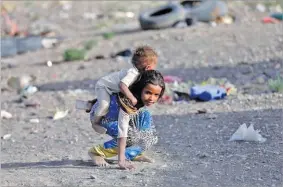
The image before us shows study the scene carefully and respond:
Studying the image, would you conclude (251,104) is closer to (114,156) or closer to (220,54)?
(114,156)

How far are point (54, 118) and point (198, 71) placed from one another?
8.86 feet

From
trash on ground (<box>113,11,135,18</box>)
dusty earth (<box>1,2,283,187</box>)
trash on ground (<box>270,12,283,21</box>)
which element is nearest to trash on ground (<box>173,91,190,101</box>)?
dusty earth (<box>1,2,283,187</box>)

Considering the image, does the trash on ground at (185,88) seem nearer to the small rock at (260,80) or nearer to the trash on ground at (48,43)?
the small rock at (260,80)

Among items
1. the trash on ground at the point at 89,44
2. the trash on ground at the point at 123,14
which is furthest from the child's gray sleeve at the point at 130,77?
the trash on ground at the point at 123,14

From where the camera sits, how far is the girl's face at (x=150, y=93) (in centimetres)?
567

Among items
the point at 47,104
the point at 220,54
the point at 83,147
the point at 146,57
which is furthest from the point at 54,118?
the point at 220,54

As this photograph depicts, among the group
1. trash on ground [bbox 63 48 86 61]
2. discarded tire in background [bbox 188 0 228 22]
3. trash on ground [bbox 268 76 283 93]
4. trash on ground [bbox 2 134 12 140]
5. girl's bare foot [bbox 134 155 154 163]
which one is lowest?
trash on ground [bbox 2 134 12 140]

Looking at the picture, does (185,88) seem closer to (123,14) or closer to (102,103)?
(102,103)

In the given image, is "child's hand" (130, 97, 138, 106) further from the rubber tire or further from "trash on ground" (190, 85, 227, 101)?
the rubber tire

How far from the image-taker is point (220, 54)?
1196 cm

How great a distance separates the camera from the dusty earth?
5.80 meters

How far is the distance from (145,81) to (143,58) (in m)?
0.16

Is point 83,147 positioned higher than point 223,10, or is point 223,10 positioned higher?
point 223,10

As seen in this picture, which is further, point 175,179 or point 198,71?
point 198,71
